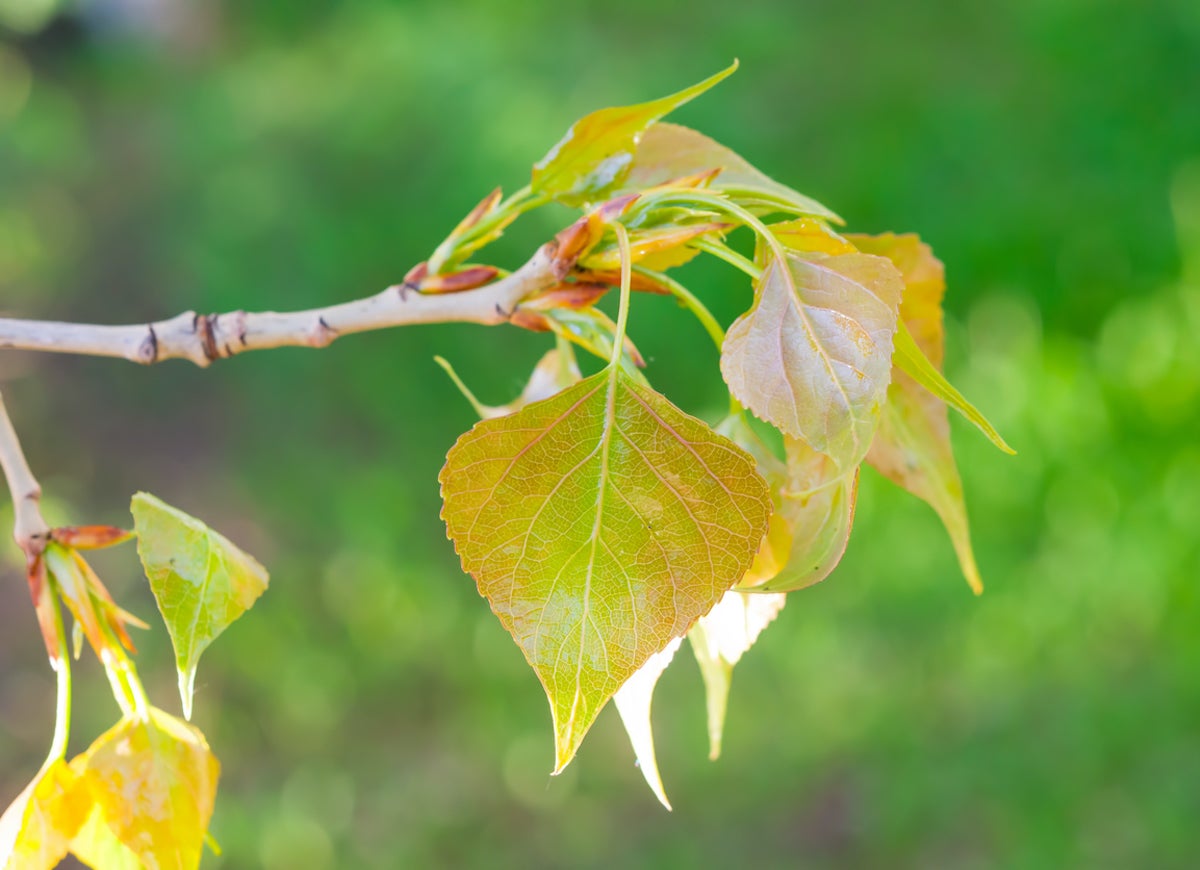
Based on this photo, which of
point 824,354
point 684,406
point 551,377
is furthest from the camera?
point 684,406

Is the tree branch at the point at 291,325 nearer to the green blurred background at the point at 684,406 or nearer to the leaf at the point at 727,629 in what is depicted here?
the leaf at the point at 727,629

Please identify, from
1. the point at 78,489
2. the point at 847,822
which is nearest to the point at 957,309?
the point at 847,822

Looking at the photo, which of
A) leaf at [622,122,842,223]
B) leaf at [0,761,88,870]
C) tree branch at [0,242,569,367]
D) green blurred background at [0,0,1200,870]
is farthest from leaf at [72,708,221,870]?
green blurred background at [0,0,1200,870]

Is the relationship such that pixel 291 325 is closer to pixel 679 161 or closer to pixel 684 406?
pixel 679 161

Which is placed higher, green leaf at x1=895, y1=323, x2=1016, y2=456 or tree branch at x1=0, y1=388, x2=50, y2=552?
tree branch at x1=0, y1=388, x2=50, y2=552

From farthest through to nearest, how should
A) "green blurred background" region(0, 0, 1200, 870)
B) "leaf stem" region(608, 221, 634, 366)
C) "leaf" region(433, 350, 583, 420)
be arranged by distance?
"green blurred background" region(0, 0, 1200, 870)
"leaf" region(433, 350, 583, 420)
"leaf stem" region(608, 221, 634, 366)

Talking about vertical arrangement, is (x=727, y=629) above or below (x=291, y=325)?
below

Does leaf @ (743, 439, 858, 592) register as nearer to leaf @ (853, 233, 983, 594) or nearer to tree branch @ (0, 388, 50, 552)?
leaf @ (853, 233, 983, 594)

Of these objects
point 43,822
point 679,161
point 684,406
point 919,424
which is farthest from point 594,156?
point 684,406

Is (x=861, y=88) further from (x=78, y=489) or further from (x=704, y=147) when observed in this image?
(x=704, y=147)
